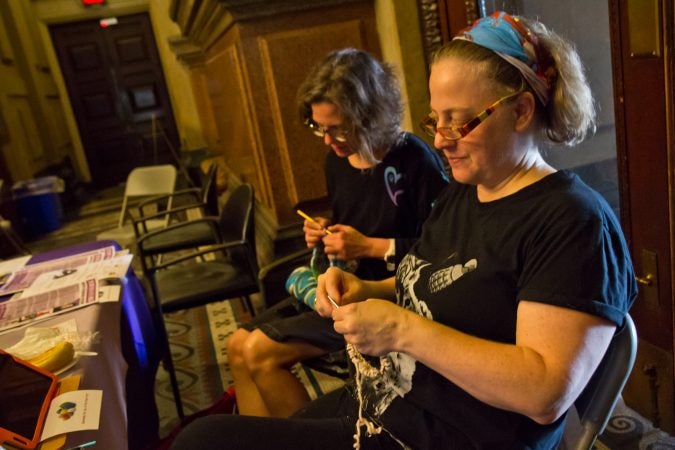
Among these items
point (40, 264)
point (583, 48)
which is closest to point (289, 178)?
point (40, 264)

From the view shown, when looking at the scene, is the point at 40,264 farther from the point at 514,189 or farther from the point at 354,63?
the point at 514,189

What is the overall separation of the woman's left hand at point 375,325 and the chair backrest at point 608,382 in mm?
323

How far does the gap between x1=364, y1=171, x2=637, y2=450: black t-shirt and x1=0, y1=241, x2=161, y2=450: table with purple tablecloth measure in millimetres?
490

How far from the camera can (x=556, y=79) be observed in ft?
3.26

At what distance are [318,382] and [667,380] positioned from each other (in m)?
1.35

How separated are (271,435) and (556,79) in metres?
0.83

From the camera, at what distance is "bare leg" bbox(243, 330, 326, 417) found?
1.67 meters

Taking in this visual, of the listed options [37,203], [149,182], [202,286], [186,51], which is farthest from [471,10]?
[37,203]

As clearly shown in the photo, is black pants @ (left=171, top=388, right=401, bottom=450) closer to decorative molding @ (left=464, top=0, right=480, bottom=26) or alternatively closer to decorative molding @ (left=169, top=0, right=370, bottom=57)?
decorative molding @ (left=464, top=0, right=480, bottom=26)

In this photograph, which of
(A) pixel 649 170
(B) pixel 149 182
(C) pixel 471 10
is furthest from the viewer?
(B) pixel 149 182

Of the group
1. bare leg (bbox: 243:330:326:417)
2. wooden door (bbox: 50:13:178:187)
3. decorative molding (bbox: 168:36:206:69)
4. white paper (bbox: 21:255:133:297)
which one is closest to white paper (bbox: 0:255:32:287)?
white paper (bbox: 21:255:133:297)

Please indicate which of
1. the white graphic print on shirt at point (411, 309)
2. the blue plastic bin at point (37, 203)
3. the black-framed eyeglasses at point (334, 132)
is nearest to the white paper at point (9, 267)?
the black-framed eyeglasses at point (334, 132)

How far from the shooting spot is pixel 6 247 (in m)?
5.73

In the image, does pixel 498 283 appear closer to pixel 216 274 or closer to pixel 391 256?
pixel 391 256
